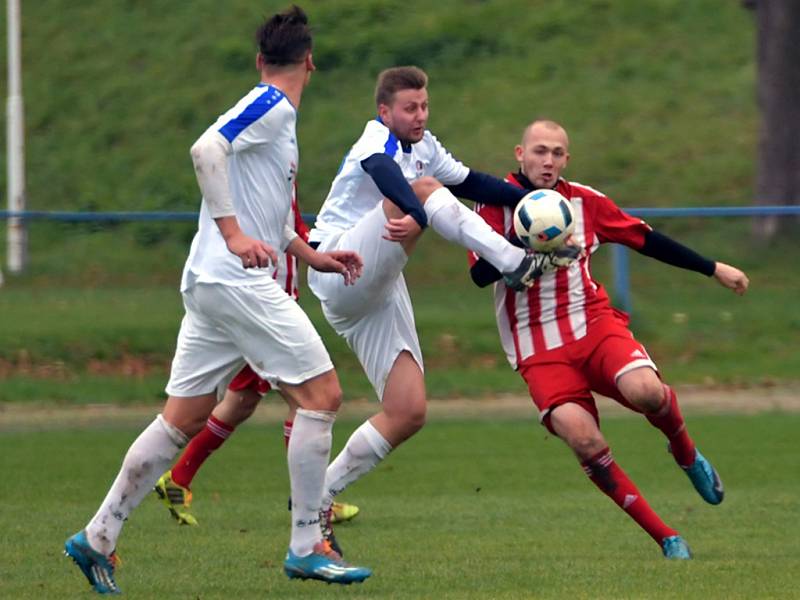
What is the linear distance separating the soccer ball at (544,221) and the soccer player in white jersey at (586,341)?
324mm

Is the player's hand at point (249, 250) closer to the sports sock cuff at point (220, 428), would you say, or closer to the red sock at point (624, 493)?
the red sock at point (624, 493)

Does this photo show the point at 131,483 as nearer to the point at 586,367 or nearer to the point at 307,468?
the point at 307,468

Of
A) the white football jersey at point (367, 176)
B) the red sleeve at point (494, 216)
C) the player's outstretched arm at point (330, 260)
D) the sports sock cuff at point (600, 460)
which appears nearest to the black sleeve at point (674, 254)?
the red sleeve at point (494, 216)

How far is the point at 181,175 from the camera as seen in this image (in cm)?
2305

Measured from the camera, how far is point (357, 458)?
790 centimetres

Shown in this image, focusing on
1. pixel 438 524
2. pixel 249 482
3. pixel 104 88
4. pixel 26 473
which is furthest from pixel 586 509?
pixel 104 88

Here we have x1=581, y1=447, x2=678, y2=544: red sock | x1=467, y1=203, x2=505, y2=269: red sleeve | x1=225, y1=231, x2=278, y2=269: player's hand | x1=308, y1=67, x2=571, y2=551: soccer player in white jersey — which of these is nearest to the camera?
x1=225, y1=231, x2=278, y2=269: player's hand

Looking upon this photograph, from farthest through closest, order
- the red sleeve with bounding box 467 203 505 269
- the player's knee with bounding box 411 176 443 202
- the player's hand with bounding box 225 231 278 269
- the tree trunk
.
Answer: the tree trunk, the red sleeve with bounding box 467 203 505 269, the player's knee with bounding box 411 176 443 202, the player's hand with bounding box 225 231 278 269

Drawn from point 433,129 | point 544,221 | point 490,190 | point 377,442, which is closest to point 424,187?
point 490,190

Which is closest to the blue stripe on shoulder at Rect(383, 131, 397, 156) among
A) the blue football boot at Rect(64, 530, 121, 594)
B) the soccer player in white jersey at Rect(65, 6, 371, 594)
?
the soccer player in white jersey at Rect(65, 6, 371, 594)

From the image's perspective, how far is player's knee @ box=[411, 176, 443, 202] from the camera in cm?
754

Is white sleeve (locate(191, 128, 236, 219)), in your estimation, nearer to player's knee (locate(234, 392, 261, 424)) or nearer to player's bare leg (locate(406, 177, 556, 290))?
player's bare leg (locate(406, 177, 556, 290))

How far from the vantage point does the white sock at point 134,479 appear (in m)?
6.39

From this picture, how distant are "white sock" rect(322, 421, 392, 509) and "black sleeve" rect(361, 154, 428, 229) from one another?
1172mm
